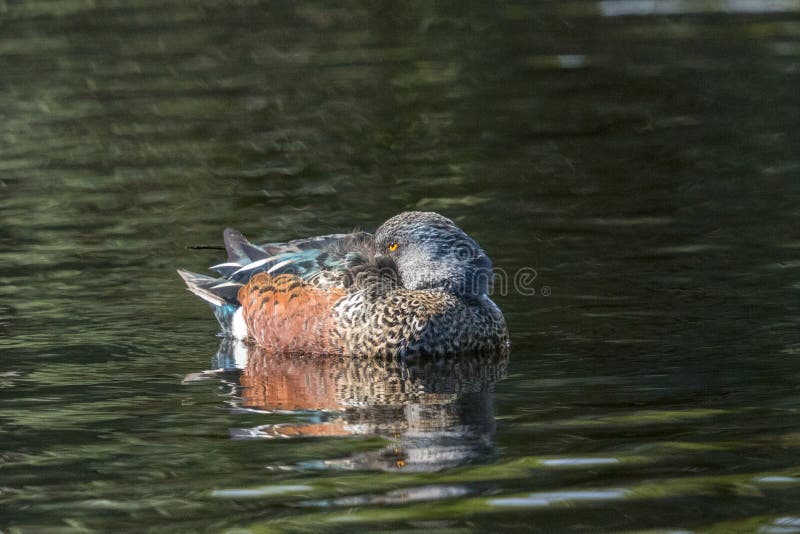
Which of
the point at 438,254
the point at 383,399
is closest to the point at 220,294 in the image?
the point at 438,254

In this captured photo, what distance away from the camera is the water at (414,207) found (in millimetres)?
6277

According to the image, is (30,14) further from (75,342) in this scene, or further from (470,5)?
(75,342)

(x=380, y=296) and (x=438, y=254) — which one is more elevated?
(x=438, y=254)

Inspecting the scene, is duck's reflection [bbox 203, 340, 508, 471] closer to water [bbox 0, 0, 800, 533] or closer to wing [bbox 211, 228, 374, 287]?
water [bbox 0, 0, 800, 533]

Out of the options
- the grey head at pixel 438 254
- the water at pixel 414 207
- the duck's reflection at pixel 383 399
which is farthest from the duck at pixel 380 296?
the water at pixel 414 207

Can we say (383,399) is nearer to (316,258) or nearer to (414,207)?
(316,258)

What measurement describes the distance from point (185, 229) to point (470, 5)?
10.6 metres

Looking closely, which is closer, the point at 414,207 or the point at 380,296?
the point at 380,296

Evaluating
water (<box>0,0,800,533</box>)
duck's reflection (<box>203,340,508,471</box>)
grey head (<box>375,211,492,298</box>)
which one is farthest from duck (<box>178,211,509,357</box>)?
water (<box>0,0,800,533</box>)

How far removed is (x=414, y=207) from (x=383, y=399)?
4.77 m

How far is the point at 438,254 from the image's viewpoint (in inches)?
370

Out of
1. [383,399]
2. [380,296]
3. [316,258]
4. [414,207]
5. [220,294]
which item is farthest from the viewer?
[414,207]

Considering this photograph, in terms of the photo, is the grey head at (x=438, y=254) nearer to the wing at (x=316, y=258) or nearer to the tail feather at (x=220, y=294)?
the wing at (x=316, y=258)

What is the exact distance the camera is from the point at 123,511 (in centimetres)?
604
